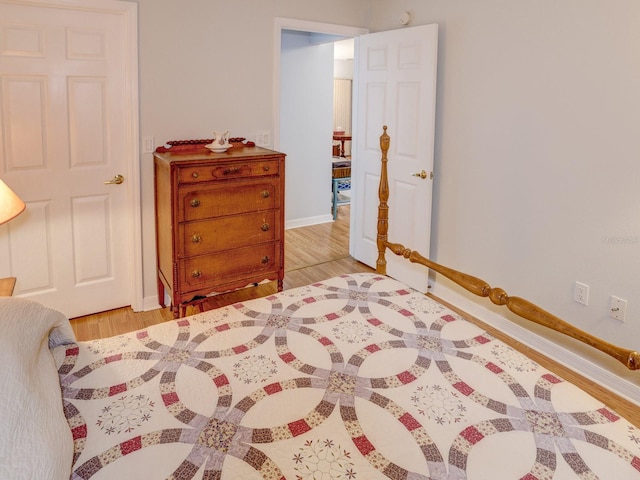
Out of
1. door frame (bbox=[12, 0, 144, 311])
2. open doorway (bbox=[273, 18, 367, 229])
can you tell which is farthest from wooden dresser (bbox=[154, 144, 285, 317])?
open doorway (bbox=[273, 18, 367, 229])

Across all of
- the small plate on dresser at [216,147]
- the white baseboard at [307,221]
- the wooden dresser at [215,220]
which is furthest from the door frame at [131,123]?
the white baseboard at [307,221]

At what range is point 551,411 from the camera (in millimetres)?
1567

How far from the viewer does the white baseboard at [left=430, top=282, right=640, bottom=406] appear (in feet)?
8.79

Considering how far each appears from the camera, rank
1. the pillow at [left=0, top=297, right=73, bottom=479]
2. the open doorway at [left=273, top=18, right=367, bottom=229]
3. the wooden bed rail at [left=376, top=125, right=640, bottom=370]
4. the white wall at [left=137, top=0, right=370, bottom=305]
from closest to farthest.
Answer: the pillow at [left=0, top=297, right=73, bottom=479] < the wooden bed rail at [left=376, top=125, right=640, bottom=370] < the white wall at [left=137, top=0, right=370, bottom=305] < the open doorway at [left=273, top=18, right=367, bottom=229]

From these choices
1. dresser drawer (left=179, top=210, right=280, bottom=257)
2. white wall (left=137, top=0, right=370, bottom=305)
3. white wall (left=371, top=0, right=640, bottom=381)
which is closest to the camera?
white wall (left=371, top=0, right=640, bottom=381)

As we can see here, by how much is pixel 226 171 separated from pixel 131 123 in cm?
71

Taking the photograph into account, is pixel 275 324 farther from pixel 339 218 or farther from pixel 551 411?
pixel 339 218

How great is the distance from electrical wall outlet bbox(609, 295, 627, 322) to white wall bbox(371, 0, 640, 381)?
0.03m

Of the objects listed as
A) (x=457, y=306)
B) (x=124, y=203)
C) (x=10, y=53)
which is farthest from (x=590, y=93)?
(x=10, y=53)

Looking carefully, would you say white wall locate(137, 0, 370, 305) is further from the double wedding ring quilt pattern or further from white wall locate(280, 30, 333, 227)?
the double wedding ring quilt pattern

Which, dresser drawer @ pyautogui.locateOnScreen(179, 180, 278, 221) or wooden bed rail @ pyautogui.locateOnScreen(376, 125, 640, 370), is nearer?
wooden bed rail @ pyautogui.locateOnScreen(376, 125, 640, 370)

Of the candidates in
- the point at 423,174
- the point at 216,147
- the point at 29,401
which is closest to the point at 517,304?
the point at 29,401

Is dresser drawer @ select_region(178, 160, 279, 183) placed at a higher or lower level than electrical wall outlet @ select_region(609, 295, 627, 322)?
higher

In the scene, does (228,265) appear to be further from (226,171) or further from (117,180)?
(117,180)
